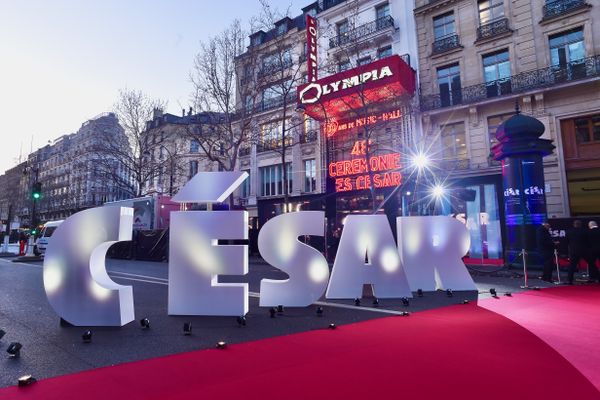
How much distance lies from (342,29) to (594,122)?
1577 centimetres

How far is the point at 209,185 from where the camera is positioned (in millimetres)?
5703

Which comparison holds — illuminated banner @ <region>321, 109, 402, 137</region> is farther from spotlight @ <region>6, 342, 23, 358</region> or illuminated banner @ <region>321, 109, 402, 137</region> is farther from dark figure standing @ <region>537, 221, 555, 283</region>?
spotlight @ <region>6, 342, 23, 358</region>

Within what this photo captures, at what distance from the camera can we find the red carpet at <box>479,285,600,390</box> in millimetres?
3421

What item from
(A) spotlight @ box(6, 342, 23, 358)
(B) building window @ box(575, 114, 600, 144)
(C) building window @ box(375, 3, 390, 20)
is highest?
(C) building window @ box(375, 3, 390, 20)

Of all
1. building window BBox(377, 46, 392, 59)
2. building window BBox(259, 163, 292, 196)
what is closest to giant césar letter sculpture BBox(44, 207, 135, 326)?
building window BBox(259, 163, 292, 196)

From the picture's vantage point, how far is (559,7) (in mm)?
16500

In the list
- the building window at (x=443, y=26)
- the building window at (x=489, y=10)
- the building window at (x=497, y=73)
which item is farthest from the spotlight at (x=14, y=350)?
the building window at (x=489, y=10)

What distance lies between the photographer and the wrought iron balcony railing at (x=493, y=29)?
17.7m

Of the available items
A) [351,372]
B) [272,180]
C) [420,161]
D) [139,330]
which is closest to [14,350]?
Answer: [139,330]

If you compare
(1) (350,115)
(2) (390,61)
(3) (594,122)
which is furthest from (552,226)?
(1) (350,115)

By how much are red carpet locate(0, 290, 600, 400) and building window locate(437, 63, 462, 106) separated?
17.2 m

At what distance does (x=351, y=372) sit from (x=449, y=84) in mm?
19931

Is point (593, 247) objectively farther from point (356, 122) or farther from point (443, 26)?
point (443, 26)

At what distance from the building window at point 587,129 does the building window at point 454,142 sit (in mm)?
4759
